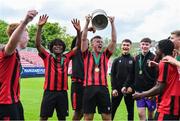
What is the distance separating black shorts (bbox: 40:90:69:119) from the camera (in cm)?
862

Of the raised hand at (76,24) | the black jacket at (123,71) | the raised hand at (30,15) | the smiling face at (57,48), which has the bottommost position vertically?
the black jacket at (123,71)

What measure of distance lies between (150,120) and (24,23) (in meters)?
5.87

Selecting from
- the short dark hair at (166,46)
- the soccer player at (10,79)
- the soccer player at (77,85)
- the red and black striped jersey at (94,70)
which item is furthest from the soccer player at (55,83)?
the short dark hair at (166,46)

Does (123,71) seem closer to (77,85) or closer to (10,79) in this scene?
(77,85)

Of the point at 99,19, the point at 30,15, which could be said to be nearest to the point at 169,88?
the point at 30,15

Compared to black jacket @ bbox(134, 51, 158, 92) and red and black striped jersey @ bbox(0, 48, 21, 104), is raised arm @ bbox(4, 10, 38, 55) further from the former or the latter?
black jacket @ bbox(134, 51, 158, 92)

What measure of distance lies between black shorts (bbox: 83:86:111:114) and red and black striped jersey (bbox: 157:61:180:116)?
2799 mm

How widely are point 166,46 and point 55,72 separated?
3.29 meters

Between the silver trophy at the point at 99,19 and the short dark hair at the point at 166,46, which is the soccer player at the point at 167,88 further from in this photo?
the silver trophy at the point at 99,19

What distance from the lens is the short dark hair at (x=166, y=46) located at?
5.94m

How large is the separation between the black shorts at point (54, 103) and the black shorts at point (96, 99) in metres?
0.44

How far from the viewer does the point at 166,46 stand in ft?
19.5

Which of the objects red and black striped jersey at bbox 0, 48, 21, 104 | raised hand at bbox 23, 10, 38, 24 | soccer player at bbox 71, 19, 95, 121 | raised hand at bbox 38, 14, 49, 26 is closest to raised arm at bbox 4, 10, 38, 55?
raised hand at bbox 23, 10, 38, 24

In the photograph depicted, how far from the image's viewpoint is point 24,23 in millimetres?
5270
